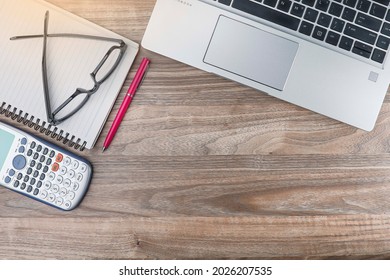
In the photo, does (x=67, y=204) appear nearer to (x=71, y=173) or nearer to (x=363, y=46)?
(x=71, y=173)

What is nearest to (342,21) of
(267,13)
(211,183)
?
(267,13)

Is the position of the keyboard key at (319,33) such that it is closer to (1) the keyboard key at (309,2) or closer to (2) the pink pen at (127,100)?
(1) the keyboard key at (309,2)

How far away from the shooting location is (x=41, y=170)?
2.48 ft

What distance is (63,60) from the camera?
763 millimetres

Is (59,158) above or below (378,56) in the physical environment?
below

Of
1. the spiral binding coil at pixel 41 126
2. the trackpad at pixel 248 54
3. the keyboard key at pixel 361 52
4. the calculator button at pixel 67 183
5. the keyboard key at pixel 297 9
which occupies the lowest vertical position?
the calculator button at pixel 67 183

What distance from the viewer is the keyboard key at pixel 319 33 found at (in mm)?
717

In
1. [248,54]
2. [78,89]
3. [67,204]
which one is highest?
[248,54]

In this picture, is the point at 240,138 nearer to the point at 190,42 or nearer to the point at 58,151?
the point at 190,42

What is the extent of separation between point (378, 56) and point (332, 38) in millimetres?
73

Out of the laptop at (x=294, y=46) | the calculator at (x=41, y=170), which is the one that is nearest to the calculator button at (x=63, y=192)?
the calculator at (x=41, y=170)

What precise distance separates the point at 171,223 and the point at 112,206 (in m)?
0.10

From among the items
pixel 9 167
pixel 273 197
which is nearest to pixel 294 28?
pixel 273 197

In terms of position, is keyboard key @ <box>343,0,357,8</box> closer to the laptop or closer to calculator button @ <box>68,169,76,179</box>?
the laptop
